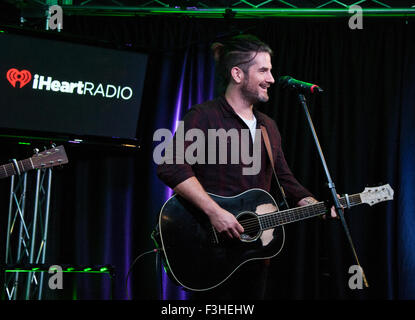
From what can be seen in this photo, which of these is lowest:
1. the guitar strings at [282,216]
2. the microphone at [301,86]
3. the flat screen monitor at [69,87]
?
the guitar strings at [282,216]

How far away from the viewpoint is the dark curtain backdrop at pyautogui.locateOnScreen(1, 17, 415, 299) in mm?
4402

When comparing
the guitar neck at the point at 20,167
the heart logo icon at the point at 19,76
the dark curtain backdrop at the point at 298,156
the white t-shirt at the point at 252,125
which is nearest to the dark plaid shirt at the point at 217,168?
the white t-shirt at the point at 252,125

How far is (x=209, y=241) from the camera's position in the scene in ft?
9.18

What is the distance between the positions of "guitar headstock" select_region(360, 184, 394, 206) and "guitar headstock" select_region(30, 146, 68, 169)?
8.11ft

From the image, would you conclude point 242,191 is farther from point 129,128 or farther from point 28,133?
point 28,133

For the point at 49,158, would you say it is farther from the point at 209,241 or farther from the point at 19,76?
the point at 209,241

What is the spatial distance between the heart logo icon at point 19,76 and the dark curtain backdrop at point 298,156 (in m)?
0.71

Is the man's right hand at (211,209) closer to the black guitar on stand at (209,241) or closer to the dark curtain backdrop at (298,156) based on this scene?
the black guitar on stand at (209,241)

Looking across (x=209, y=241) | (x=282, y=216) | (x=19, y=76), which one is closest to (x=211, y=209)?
(x=209, y=241)

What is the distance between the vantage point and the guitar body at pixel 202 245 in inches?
109

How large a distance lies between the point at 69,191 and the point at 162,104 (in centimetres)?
126

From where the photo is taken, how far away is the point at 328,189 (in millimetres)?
2701

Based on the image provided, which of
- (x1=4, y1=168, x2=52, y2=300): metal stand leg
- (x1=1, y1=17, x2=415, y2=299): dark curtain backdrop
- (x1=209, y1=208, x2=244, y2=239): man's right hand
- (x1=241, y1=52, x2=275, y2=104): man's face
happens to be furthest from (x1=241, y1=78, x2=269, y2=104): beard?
(x1=4, y1=168, x2=52, y2=300): metal stand leg

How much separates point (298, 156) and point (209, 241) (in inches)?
81.6
